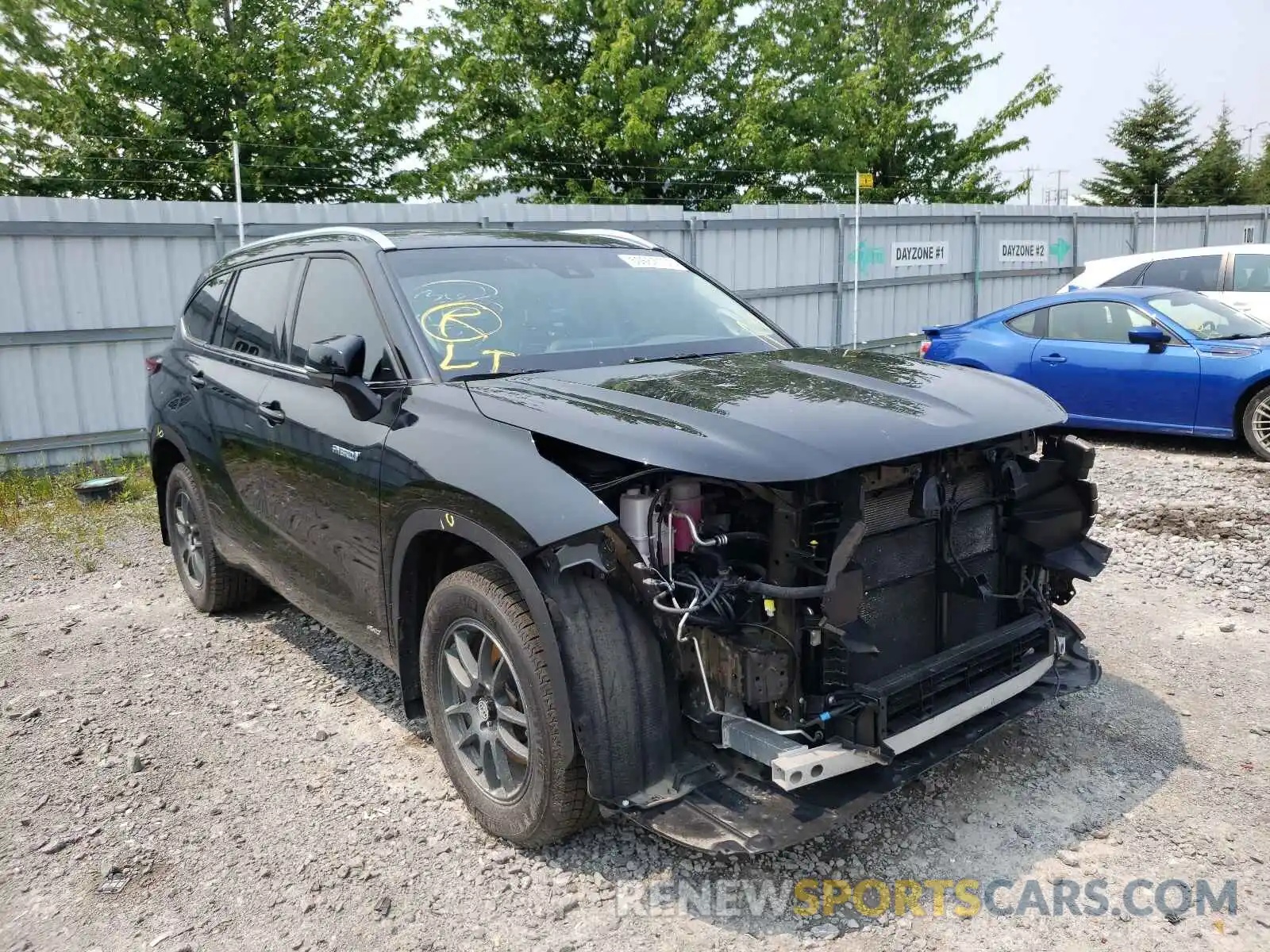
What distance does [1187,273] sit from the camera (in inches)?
427

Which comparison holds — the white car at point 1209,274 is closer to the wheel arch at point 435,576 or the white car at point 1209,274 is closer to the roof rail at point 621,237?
the roof rail at point 621,237

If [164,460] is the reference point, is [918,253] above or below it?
above

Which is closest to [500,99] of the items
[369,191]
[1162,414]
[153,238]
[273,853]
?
[369,191]

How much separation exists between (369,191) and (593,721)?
19.3 meters

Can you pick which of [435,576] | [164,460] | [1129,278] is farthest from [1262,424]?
[164,460]

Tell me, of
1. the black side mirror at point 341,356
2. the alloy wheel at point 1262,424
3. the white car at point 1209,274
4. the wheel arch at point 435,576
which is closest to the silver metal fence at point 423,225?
the white car at point 1209,274

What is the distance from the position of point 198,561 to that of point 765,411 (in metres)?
3.87

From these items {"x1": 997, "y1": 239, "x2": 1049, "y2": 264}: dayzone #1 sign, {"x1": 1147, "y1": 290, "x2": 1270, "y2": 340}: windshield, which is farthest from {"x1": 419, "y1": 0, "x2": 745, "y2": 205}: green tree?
{"x1": 1147, "y1": 290, "x2": 1270, "y2": 340}: windshield

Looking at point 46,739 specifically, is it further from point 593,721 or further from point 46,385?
point 46,385

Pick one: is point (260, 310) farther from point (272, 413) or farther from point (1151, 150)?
point (1151, 150)

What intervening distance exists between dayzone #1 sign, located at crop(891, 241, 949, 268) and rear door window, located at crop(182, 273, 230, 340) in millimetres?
12130

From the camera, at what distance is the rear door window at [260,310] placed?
436 cm

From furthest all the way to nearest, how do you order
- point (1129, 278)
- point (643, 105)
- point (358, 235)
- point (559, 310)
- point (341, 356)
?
point (643, 105) < point (1129, 278) < point (358, 235) < point (559, 310) < point (341, 356)

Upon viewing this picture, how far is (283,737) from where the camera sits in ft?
13.2
